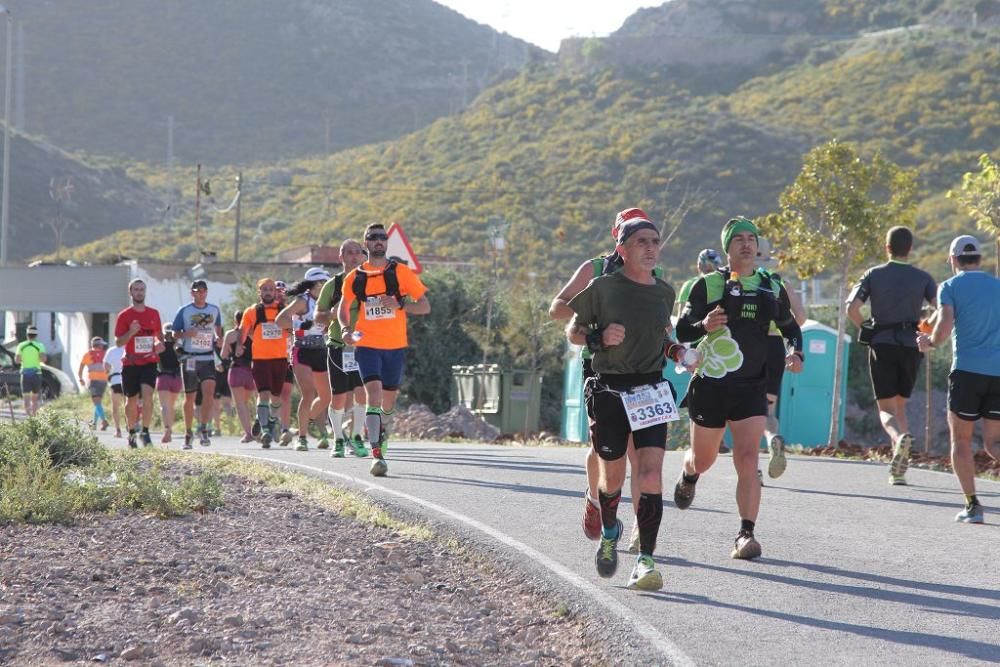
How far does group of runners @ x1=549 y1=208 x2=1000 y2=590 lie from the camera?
7.08 meters

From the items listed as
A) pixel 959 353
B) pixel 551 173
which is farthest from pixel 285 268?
pixel 959 353

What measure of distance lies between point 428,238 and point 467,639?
2269 inches

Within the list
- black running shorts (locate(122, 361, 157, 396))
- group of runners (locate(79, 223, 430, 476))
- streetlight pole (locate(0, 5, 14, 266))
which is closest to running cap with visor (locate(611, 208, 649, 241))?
group of runners (locate(79, 223, 430, 476))

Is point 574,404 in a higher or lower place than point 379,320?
lower

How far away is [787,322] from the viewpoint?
808 centimetres

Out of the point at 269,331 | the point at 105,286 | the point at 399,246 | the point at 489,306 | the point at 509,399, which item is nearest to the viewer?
the point at 269,331

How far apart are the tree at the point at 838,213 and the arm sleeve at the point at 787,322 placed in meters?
14.6

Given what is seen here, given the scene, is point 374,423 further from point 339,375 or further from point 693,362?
point 693,362

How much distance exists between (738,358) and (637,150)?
6105 centimetres

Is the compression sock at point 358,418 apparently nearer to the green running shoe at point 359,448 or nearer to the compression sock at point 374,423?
the green running shoe at point 359,448

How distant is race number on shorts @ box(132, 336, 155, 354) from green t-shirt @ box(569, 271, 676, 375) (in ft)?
34.1

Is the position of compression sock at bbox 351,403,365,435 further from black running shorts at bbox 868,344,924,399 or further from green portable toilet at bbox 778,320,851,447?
green portable toilet at bbox 778,320,851,447

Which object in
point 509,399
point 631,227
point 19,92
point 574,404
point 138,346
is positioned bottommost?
point 509,399

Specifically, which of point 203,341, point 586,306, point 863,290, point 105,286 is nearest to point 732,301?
point 586,306
